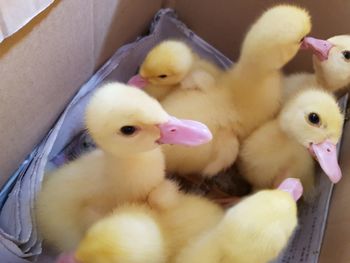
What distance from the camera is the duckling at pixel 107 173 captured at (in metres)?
0.84

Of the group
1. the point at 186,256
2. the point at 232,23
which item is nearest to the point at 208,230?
the point at 186,256

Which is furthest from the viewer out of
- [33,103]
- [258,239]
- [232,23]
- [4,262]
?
[232,23]

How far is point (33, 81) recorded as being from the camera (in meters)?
0.95

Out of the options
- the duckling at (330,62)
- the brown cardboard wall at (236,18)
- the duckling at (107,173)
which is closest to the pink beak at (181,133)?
the duckling at (107,173)

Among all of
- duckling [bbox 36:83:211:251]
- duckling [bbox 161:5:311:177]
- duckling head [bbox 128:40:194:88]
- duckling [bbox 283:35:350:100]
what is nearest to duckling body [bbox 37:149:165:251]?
duckling [bbox 36:83:211:251]

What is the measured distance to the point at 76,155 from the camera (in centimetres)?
116

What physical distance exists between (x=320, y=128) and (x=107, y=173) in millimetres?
427

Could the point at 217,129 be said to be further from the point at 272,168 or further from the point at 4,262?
the point at 4,262

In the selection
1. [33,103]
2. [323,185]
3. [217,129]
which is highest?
[33,103]

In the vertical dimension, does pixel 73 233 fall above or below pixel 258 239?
below

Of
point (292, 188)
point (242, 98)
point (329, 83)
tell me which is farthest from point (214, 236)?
point (329, 83)

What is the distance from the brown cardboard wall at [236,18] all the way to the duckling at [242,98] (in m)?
0.19

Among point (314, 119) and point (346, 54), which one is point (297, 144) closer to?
point (314, 119)

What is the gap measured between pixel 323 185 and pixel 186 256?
0.42 metres
